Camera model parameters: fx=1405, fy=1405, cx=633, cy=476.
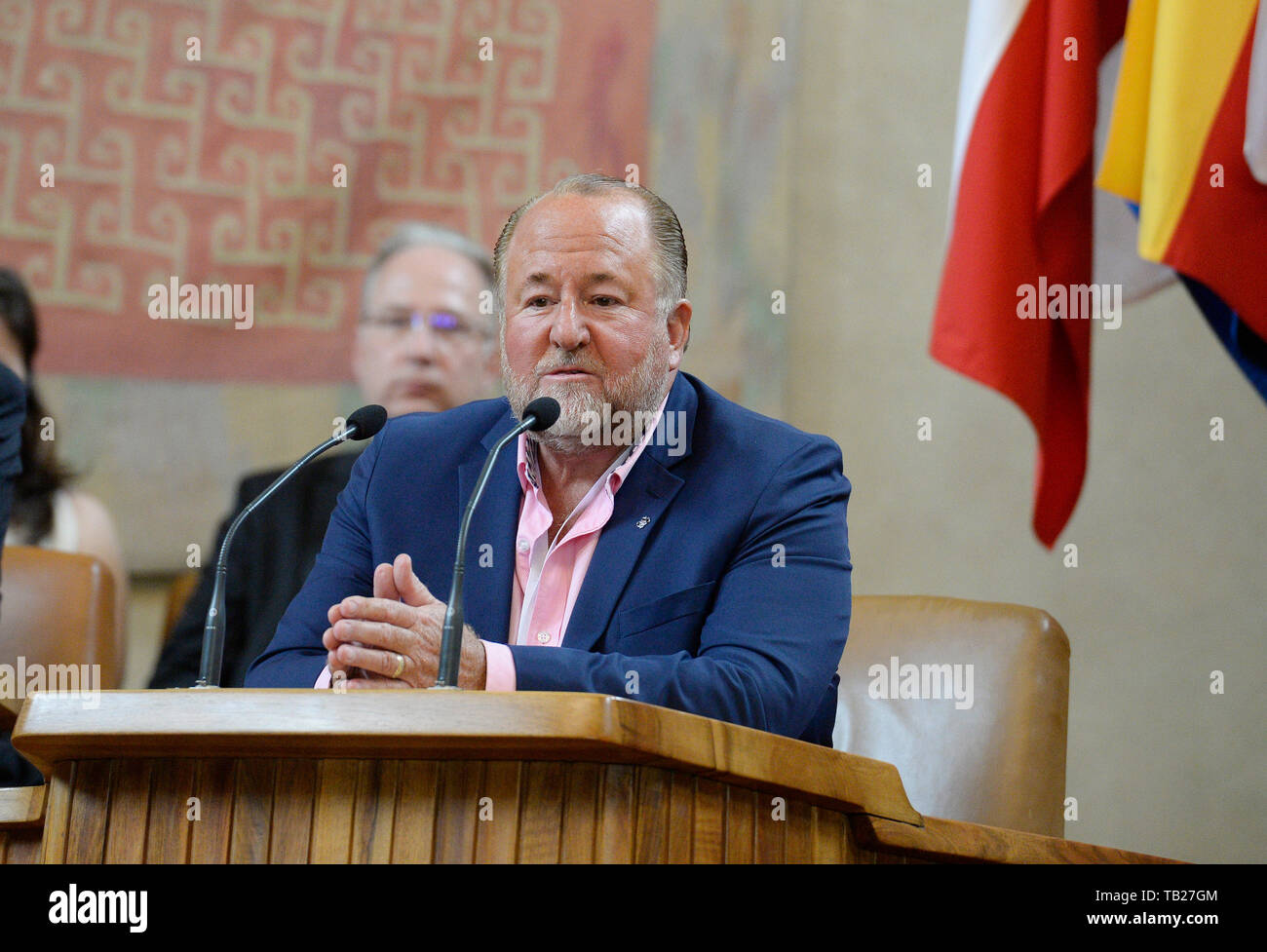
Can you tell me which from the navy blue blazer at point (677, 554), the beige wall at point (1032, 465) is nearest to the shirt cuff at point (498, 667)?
the navy blue blazer at point (677, 554)

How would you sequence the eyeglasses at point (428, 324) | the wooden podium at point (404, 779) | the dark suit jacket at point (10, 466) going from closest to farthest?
the wooden podium at point (404, 779)
the dark suit jacket at point (10, 466)
the eyeglasses at point (428, 324)

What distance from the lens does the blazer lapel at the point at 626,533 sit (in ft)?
6.29

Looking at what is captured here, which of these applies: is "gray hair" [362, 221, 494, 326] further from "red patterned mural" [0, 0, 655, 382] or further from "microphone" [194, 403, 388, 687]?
"microphone" [194, 403, 388, 687]

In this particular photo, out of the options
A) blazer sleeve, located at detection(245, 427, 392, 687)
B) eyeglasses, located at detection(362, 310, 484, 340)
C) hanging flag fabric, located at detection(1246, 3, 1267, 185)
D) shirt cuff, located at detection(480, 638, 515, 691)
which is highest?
hanging flag fabric, located at detection(1246, 3, 1267, 185)

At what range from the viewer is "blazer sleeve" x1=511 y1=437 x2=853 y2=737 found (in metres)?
1.60

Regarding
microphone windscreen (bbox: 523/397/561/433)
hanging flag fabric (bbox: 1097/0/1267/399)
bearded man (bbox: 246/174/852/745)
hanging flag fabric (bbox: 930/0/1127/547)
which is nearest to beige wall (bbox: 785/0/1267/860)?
hanging flag fabric (bbox: 930/0/1127/547)

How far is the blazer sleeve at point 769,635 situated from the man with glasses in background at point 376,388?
4.14 ft

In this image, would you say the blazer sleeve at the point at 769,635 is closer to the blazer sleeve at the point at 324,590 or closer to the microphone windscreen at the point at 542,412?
the microphone windscreen at the point at 542,412

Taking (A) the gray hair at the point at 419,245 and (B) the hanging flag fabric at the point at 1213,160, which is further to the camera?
(A) the gray hair at the point at 419,245

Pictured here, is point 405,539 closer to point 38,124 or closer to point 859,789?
point 859,789

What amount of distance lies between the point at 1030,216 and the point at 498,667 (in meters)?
1.79

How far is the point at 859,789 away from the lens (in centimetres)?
140

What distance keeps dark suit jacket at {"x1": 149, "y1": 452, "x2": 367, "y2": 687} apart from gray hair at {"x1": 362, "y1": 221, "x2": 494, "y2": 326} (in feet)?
1.73
